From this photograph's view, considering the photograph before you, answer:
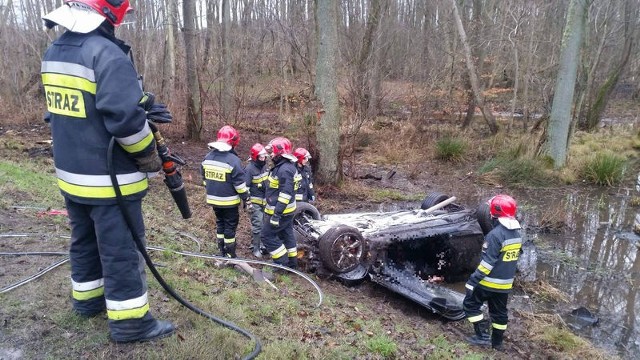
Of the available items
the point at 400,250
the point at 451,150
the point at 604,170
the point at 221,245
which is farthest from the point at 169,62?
the point at 604,170

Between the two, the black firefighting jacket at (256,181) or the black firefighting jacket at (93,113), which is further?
the black firefighting jacket at (256,181)

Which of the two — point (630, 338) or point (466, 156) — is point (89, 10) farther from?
point (466, 156)

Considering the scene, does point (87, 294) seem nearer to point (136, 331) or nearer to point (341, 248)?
point (136, 331)

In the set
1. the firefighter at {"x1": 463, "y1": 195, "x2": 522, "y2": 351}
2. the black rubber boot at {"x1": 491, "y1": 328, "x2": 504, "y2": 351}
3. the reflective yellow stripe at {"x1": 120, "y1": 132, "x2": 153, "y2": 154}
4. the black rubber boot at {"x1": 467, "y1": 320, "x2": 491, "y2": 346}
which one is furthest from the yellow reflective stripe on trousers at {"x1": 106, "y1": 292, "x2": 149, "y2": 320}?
the black rubber boot at {"x1": 491, "y1": 328, "x2": 504, "y2": 351}

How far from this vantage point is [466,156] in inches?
604

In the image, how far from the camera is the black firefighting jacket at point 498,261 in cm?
538

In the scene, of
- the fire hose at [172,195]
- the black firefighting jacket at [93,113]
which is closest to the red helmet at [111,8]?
the black firefighting jacket at [93,113]

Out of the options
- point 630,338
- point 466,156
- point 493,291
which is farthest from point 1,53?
point 630,338

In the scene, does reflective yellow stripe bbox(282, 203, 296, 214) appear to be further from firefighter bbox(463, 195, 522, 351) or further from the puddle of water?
the puddle of water

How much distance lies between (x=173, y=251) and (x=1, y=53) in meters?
14.4

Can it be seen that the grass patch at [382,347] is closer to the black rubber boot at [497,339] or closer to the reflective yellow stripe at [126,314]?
the black rubber boot at [497,339]

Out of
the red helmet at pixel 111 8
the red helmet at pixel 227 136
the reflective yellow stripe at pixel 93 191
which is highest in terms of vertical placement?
the red helmet at pixel 111 8

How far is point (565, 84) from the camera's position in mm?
13602

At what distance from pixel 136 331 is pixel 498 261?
3.94 metres
